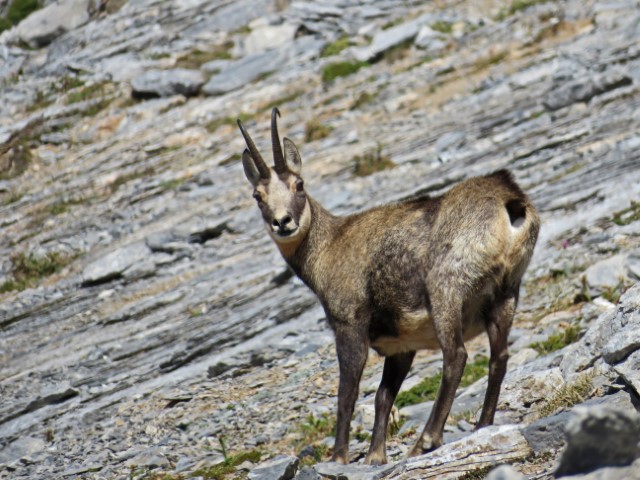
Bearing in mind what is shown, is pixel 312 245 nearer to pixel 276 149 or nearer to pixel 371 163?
pixel 276 149

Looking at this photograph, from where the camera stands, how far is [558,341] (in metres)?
11.7

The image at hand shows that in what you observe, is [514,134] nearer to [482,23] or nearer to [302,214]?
[482,23]

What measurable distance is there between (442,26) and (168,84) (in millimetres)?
7835

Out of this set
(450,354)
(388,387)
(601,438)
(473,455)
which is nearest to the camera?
(601,438)

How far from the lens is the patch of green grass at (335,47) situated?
91.5 ft

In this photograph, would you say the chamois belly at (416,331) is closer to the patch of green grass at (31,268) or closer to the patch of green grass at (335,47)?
the patch of green grass at (31,268)

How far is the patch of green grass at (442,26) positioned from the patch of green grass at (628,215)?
12.9m

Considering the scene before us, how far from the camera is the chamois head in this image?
10.7 m

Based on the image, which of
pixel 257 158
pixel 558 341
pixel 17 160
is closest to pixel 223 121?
pixel 17 160

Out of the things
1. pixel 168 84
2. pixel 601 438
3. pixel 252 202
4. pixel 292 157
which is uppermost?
pixel 601 438

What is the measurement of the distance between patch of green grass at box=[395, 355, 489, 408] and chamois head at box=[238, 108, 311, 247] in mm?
2378

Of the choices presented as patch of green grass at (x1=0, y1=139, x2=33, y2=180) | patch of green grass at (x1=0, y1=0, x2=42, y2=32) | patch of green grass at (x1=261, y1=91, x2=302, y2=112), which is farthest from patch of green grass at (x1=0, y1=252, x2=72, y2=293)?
patch of green grass at (x1=0, y1=0, x2=42, y2=32)

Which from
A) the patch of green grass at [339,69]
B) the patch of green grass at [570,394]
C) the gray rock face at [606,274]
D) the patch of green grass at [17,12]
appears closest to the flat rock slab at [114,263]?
the patch of green grass at [339,69]

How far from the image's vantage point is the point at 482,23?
88.9 feet
